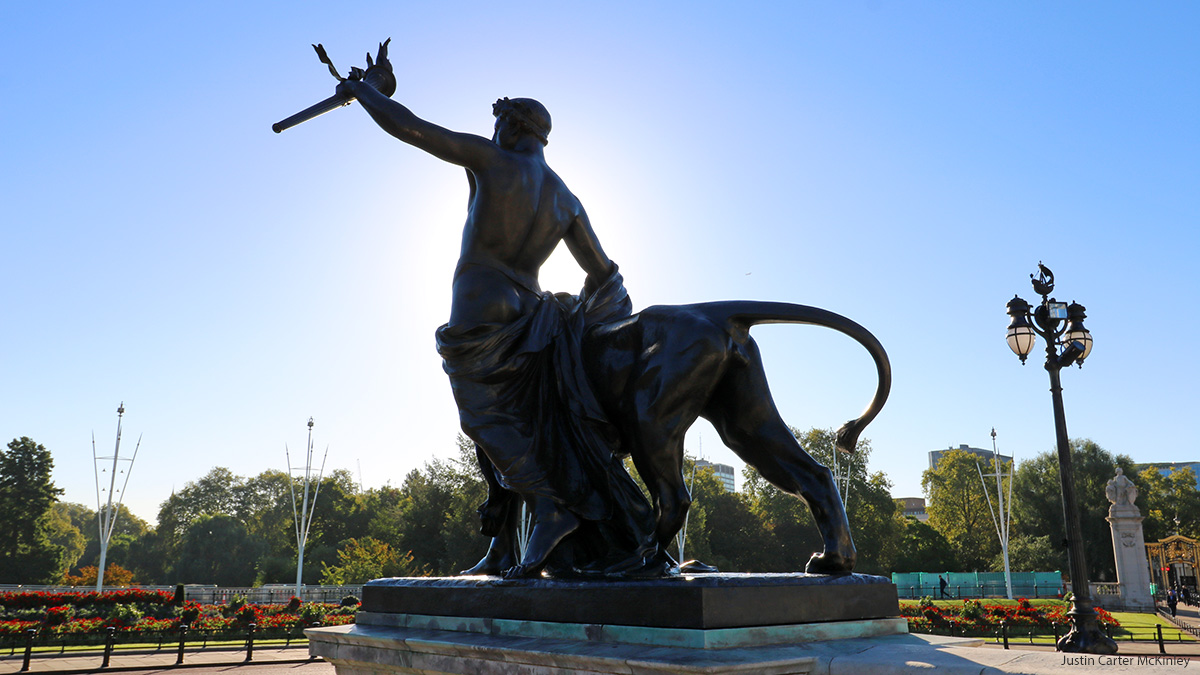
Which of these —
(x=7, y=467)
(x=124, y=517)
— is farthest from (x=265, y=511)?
(x=124, y=517)

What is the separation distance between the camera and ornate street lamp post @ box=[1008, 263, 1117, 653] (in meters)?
10.4

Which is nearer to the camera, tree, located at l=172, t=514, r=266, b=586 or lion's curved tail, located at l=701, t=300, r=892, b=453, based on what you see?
lion's curved tail, located at l=701, t=300, r=892, b=453

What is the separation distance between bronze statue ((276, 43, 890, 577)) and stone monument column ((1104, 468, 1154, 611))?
108 ft

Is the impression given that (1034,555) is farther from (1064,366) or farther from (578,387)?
(578,387)

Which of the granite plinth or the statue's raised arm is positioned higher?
the statue's raised arm

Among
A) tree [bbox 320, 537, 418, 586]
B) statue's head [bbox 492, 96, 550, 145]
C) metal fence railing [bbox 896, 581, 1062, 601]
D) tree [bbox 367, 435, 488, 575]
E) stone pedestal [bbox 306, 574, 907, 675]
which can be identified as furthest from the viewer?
tree [bbox 367, 435, 488, 575]

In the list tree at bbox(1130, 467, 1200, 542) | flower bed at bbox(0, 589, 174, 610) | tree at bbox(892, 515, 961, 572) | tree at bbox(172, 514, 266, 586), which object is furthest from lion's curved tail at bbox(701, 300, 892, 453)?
tree at bbox(172, 514, 266, 586)

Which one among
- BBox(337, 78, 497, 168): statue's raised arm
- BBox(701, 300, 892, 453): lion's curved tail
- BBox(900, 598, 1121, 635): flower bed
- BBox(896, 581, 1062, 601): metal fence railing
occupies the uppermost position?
BBox(337, 78, 497, 168): statue's raised arm

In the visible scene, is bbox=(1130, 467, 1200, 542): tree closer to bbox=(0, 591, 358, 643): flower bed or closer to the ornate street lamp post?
the ornate street lamp post

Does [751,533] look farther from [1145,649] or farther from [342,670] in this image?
[342,670]

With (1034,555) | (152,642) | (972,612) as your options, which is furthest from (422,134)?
(1034,555)

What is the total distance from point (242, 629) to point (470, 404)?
19.8 meters

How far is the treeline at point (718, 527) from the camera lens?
139 feet

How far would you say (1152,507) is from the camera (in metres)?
47.3
